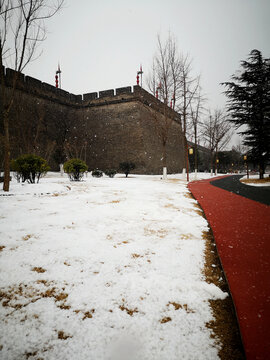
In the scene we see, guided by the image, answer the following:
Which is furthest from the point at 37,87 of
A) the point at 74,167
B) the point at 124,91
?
the point at 74,167

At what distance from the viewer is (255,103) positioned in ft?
42.2

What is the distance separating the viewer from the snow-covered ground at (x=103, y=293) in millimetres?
888

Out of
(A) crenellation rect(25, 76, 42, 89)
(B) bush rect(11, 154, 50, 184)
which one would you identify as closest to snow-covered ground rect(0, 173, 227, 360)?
(B) bush rect(11, 154, 50, 184)

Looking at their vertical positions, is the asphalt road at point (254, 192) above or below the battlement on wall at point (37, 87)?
below

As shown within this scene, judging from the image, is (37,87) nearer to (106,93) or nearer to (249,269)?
(106,93)

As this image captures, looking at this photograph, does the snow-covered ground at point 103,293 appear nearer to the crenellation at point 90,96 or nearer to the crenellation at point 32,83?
the crenellation at point 32,83

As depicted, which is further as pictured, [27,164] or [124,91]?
[124,91]

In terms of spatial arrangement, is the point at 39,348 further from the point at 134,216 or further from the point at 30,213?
the point at 30,213

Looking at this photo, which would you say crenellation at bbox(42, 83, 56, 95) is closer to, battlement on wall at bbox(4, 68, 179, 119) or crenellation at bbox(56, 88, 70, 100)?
battlement on wall at bbox(4, 68, 179, 119)

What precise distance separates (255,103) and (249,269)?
15.4m

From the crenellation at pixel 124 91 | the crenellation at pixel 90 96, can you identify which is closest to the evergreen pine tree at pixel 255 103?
the crenellation at pixel 124 91

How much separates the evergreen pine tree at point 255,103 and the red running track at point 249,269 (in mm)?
12298

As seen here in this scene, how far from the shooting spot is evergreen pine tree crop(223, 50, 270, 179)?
1256 centimetres

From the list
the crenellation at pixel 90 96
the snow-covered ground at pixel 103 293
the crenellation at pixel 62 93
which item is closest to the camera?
the snow-covered ground at pixel 103 293
